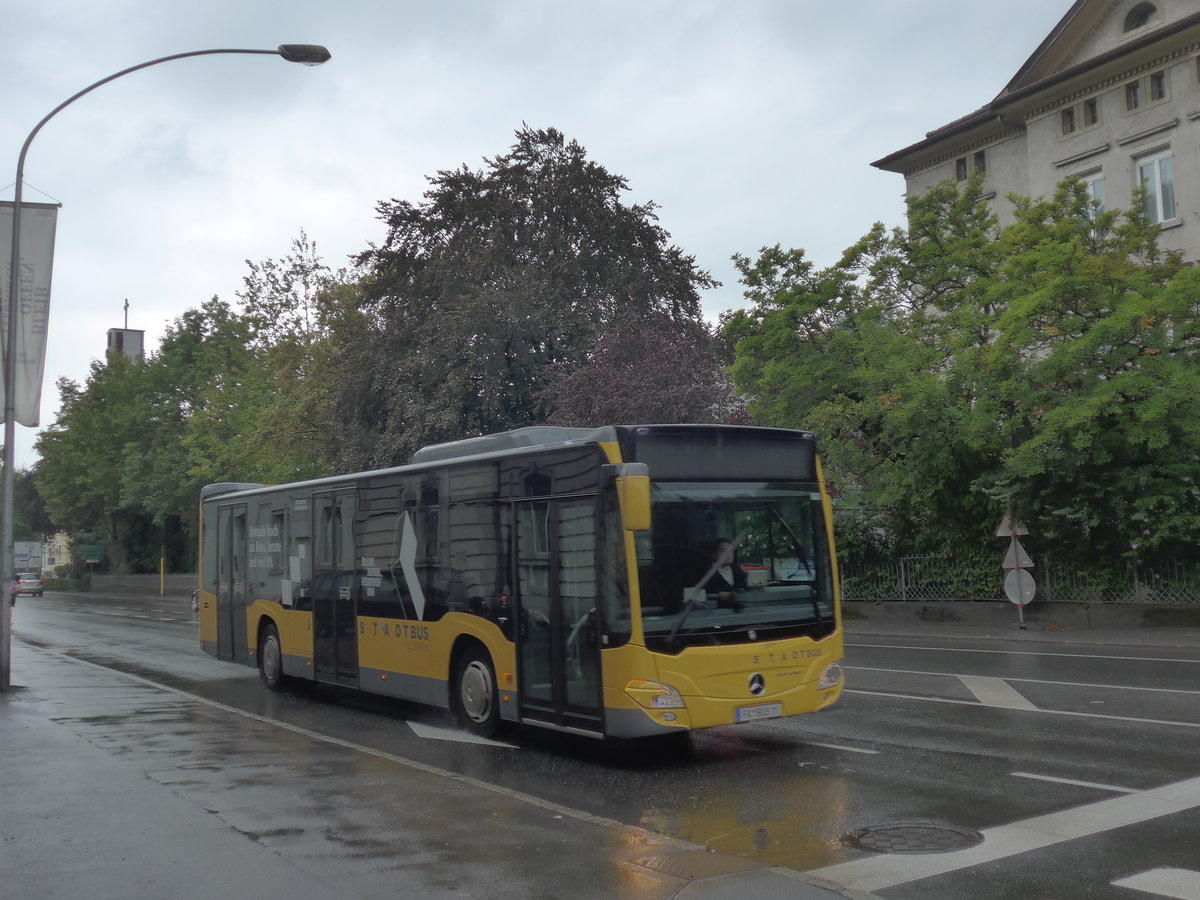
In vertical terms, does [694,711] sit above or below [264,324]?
below

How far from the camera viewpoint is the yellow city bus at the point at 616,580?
909 cm

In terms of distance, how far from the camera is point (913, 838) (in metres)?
6.78

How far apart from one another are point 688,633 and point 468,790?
2.10m

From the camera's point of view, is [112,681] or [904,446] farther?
[904,446]

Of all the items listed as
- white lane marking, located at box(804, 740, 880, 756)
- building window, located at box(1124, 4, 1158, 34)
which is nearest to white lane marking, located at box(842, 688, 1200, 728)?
white lane marking, located at box(804, 740, 880, 756)

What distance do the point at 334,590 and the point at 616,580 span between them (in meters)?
A: 5.99

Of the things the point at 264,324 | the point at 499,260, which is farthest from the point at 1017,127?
the point at 264,324

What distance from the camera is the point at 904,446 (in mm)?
24422

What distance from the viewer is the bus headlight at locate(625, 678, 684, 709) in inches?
352

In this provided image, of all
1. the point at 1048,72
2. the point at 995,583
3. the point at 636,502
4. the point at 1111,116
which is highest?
the point at 1048,72

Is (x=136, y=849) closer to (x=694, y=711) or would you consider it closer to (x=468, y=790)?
(x=468, y=790)

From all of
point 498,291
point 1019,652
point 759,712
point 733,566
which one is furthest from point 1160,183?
point 759,712

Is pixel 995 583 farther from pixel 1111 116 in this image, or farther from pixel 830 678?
pixel 1111 116

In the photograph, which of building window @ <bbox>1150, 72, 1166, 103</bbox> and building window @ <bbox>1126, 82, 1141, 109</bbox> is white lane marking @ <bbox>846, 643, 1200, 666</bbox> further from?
building window @ <bbox>1126, 82, 1141, 109</bbox>
